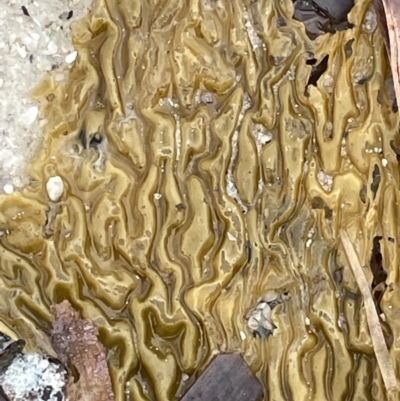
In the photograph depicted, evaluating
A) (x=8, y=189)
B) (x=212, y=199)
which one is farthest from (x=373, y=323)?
(x=8, y=189)

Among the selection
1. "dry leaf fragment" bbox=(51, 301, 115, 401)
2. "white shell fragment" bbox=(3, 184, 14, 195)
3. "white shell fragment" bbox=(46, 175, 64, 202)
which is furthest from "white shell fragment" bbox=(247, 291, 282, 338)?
"white shell fragment" bbox=(3, 184, 14, 195)

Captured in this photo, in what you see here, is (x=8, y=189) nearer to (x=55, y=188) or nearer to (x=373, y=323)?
(x=55, y=188)

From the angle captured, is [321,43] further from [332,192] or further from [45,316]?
[45,316]

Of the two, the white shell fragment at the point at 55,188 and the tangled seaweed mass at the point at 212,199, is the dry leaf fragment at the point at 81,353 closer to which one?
the tangled seaweed mass at the point at 212,199

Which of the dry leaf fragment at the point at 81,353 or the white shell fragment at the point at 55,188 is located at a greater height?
the white shell fragment at the point at 55,188

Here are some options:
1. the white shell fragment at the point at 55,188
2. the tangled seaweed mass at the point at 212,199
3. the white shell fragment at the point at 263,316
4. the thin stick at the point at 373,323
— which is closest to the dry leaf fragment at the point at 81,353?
the tangled seaweed mass at the point at 212,199

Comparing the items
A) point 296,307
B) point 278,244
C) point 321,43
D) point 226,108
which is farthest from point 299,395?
point 321,43
